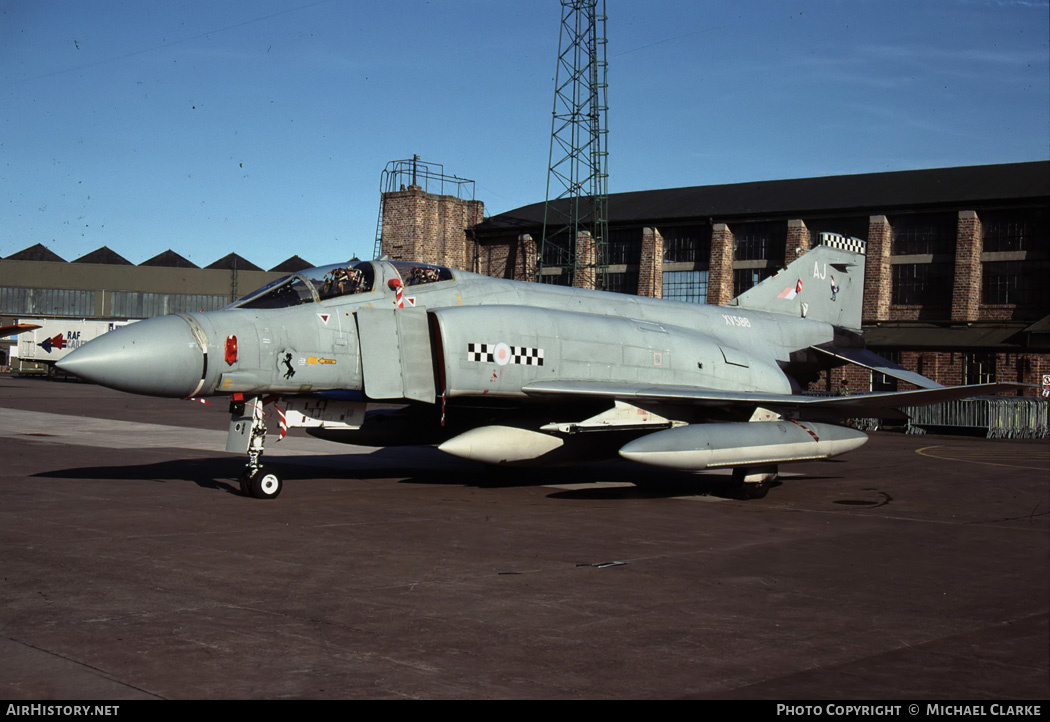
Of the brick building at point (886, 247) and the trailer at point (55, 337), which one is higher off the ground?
the brick building at point (886, 247)

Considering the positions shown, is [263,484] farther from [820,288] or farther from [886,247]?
[886,247]

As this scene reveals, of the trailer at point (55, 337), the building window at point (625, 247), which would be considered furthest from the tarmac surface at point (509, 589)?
the trailer at point (55, 337)

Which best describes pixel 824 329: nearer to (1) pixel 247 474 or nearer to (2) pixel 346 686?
(1) pixel 247 474

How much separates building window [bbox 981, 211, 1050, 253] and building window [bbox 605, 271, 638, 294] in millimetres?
16846

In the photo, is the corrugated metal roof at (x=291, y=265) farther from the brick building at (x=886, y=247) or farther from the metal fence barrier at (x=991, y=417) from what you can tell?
the metal fence barrier at (x=991, y=417)

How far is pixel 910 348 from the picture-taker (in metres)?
40.4

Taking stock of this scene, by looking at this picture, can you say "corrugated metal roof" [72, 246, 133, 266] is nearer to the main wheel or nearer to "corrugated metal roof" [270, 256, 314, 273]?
"corrugated metal roof" [270, 256, 314, 273]

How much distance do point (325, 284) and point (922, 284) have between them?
37.4 metres

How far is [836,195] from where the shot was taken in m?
46.3

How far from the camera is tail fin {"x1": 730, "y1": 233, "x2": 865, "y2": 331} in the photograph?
20.1 meters

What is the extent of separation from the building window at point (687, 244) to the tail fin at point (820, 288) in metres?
26.3

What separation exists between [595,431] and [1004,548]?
18.7 feet

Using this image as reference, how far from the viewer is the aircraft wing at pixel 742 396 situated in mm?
13414

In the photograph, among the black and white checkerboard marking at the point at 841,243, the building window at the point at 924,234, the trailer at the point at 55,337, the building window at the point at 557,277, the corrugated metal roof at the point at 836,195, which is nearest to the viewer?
the black and white checkerboard marking at the point at 841,243
